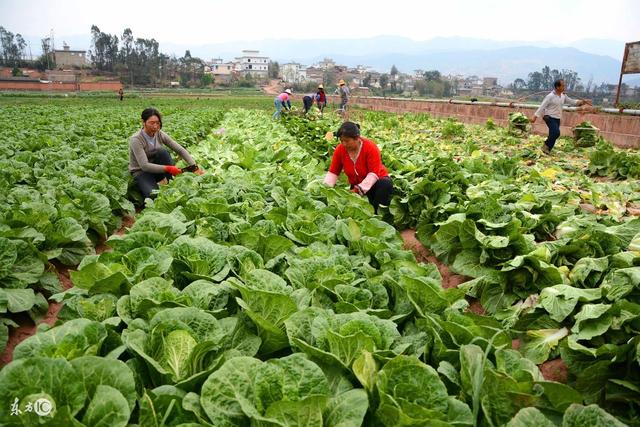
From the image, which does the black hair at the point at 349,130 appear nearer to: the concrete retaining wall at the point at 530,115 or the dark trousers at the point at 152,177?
the dark trousers at the point at 152,177

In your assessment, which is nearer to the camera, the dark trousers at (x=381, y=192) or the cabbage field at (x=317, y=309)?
the cabbage field at (x=317, y=309)

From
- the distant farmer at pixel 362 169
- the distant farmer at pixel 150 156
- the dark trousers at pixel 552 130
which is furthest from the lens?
the dark trousers at pixel 552 130

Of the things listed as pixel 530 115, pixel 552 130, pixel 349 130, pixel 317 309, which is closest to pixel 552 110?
pixel 552 130

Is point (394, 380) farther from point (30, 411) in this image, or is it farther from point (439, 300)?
point (30, 411)

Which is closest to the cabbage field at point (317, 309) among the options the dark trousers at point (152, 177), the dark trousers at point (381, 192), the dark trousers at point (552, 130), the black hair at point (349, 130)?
the dark trousers at point (381, 192)

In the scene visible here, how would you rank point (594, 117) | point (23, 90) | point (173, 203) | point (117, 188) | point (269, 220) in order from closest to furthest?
point (269, 220), point (173, 203), point (117, 188), point (594, 117), point (23, 90)

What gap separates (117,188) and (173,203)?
87.5 inches

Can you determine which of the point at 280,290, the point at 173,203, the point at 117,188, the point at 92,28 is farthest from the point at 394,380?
the point at 92,28

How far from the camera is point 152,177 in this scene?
6641mm

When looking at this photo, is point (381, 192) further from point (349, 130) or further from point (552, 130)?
point (552, 130)

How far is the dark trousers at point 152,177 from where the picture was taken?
6.42 metres

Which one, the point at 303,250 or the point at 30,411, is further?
the point at 303,250

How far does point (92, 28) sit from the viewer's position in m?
95.8

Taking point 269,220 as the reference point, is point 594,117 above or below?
above
